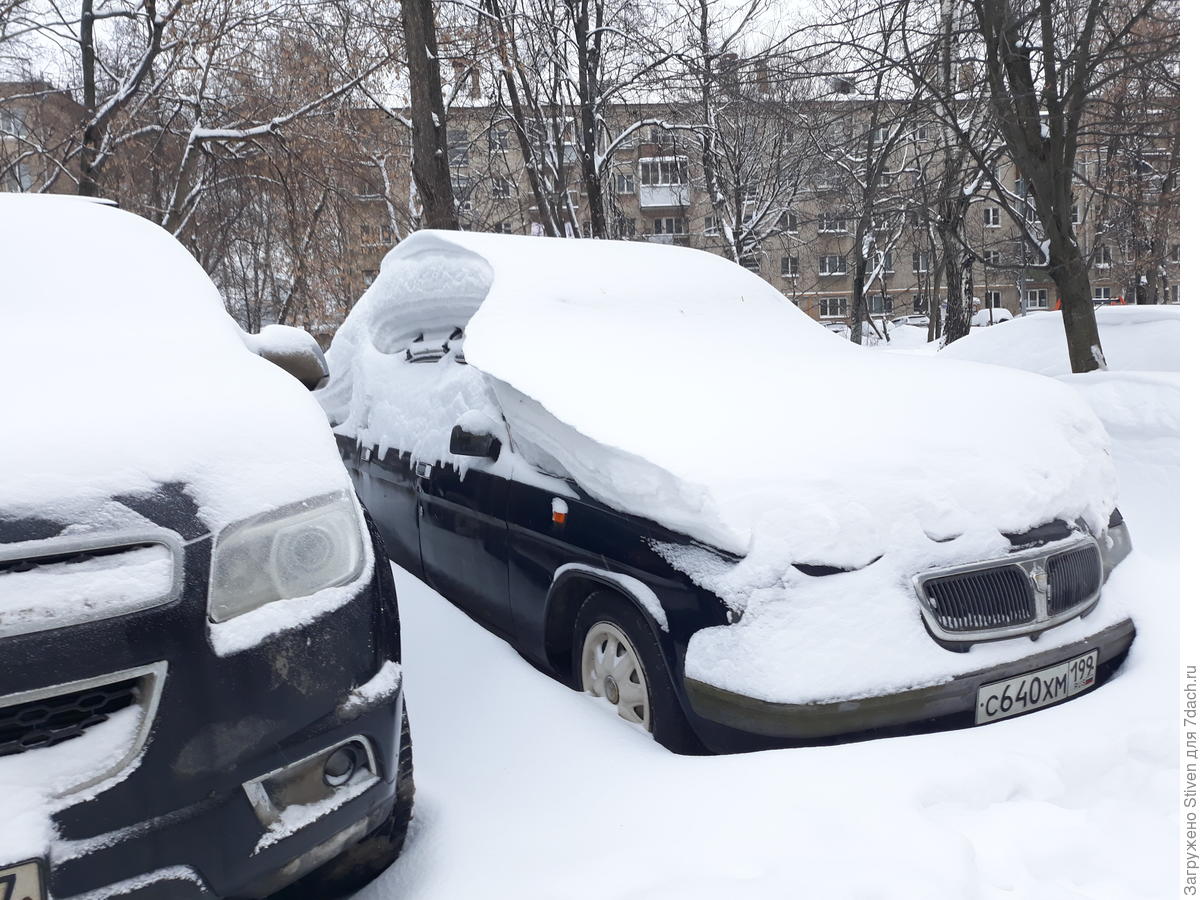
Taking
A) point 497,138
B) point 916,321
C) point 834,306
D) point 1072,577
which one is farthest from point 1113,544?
point 834,306

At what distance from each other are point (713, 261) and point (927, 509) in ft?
8.44

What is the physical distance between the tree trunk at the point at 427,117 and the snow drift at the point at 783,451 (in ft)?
20.7

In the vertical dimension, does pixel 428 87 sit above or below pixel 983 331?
above

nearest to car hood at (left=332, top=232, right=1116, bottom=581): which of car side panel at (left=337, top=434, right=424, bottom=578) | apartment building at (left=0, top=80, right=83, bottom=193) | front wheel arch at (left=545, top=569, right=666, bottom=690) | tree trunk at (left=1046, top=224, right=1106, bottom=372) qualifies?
front wheel arch at (left=545, top=569, right=666, bottom=690)

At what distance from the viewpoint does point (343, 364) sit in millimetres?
4652

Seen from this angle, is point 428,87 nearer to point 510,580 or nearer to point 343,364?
point 343,364

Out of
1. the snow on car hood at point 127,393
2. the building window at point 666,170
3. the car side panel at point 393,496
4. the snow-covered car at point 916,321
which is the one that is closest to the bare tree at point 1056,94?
the car side panel at point 393,496

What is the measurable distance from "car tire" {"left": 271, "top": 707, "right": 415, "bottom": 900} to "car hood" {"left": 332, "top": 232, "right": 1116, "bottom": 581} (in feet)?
3.10

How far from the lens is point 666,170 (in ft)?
108

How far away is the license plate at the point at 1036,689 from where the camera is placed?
2.26m

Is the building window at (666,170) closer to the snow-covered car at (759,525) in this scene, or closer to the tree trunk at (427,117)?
the tree trunk at (427,117)

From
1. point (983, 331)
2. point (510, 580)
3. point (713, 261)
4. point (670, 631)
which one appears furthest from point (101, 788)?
point (983, 331)

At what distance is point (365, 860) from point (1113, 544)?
246 centimetres

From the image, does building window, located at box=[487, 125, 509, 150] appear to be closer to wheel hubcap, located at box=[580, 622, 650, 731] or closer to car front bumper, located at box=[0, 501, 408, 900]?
wheel hubcap, located at box=[580, 622, 650, 731]
